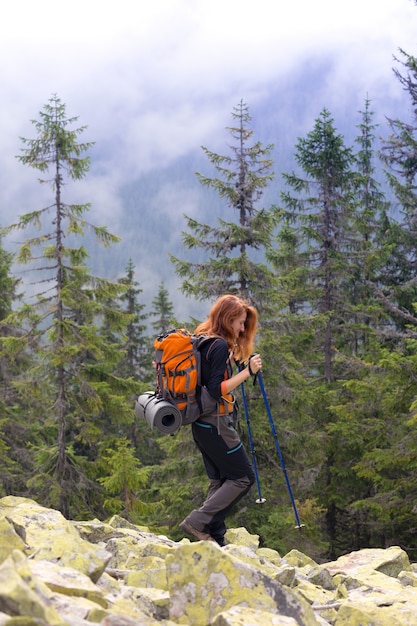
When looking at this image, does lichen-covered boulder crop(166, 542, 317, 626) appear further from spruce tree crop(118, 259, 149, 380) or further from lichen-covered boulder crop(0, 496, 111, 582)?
spruce tree crop(118, 259, 149, 380)

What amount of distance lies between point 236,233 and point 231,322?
36.8 ft

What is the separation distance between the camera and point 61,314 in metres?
18.4

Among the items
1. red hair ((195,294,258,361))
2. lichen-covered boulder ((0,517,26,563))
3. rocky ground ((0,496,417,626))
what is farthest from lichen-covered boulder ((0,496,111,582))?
red hair ((195,294,258,361))

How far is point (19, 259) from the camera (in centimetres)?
1805

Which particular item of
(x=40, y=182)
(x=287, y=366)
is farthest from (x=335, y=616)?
(x=40, y=182)

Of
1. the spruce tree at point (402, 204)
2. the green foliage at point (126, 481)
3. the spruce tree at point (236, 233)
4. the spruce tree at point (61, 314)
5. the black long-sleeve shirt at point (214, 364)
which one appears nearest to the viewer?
the black long-sleeve shirt at point (214, 364)

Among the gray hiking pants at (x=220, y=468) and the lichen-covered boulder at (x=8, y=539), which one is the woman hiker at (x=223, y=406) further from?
the lichen-covered boulder at (x=8, y=539)

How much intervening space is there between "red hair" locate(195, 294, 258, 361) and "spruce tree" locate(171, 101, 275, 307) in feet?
34.7

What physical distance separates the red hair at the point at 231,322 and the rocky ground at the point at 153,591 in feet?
6.55

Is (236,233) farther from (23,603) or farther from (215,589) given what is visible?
(23,603)

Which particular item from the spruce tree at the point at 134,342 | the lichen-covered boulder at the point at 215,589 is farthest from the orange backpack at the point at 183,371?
the spruce tree at the point at 134,342

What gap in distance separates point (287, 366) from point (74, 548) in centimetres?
Answer: 1279

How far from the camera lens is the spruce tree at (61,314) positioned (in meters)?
17.9

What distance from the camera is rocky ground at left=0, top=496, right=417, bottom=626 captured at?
133 inches
